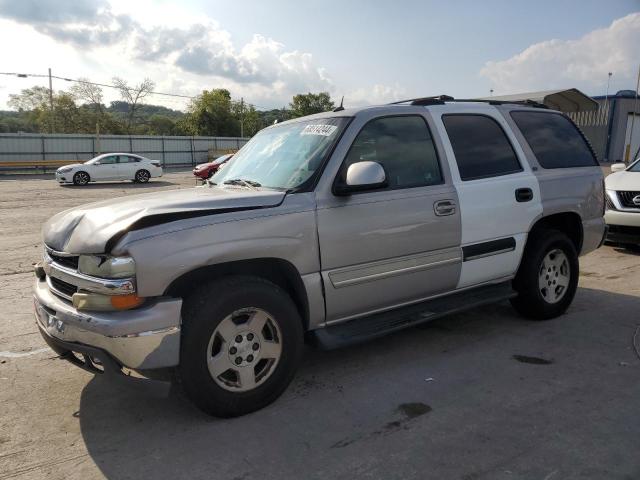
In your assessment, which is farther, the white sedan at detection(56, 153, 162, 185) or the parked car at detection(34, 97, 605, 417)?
the white sedan at detection(56, 153, 162, 185)

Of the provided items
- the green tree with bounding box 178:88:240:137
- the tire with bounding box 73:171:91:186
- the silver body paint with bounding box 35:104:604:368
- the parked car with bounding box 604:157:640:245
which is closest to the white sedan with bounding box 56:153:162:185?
the tire with bounding box 73:171:91:186

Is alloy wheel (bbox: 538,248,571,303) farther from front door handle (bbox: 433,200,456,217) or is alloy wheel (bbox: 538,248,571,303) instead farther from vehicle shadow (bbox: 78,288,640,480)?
front door handle (bbox: 433,200,456,217)

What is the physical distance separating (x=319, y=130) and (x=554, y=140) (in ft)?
8.43

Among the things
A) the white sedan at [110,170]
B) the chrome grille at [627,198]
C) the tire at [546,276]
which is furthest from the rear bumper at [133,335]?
the white sedan at [110,170]

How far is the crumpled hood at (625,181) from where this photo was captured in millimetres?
8016

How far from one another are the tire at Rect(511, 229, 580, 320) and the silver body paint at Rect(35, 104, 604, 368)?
0.60 ft

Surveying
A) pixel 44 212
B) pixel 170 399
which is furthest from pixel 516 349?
pixel 44 212

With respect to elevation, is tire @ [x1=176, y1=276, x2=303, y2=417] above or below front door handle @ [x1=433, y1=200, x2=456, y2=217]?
below

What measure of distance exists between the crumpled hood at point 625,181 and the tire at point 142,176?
21378mm

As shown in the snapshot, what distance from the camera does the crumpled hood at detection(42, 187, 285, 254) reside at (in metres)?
2.98

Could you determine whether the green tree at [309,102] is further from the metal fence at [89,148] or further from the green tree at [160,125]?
the metal fence at [89,148]

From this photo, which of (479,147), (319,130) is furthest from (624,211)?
(319,130)

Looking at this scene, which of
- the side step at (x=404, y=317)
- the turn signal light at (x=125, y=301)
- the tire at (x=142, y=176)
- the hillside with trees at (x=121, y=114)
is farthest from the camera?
the hillside with trees at (x=121, y=114)

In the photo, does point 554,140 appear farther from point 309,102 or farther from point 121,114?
point 309,102
